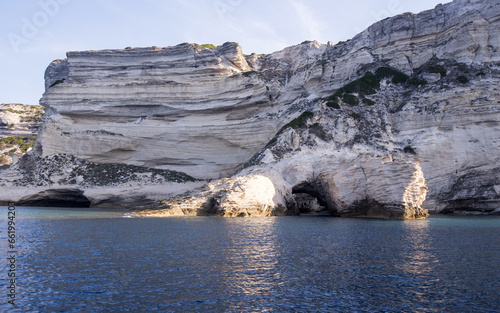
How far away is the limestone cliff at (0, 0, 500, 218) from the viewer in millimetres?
36969

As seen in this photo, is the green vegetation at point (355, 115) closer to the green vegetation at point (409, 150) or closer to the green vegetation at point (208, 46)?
the green vegetation at point (409, 150)

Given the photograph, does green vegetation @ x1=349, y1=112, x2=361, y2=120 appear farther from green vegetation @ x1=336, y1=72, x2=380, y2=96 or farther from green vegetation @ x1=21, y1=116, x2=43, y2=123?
green vegetation @ x1=21, y1=116, x2=43, y2=123

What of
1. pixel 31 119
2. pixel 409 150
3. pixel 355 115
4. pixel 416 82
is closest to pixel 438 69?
pixel 416 82

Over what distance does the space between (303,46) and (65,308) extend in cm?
6692

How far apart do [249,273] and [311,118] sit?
1487 inches

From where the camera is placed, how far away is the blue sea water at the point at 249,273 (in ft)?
33.0

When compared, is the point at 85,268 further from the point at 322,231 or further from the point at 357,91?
the point at 357,91

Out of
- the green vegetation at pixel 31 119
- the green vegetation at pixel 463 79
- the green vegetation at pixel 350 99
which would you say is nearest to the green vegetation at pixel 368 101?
the green vegetation at pixel 350 99

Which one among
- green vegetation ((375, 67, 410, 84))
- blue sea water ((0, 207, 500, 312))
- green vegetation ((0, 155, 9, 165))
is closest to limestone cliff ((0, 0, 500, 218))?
green vegetation ((375, 67, 410, 84))

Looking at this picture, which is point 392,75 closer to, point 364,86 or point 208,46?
point 364,86

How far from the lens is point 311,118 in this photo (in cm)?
4903

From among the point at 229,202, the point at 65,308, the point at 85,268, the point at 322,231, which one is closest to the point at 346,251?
the point at 322,231

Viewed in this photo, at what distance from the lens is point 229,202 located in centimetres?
3347

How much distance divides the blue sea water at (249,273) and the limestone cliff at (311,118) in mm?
15081
